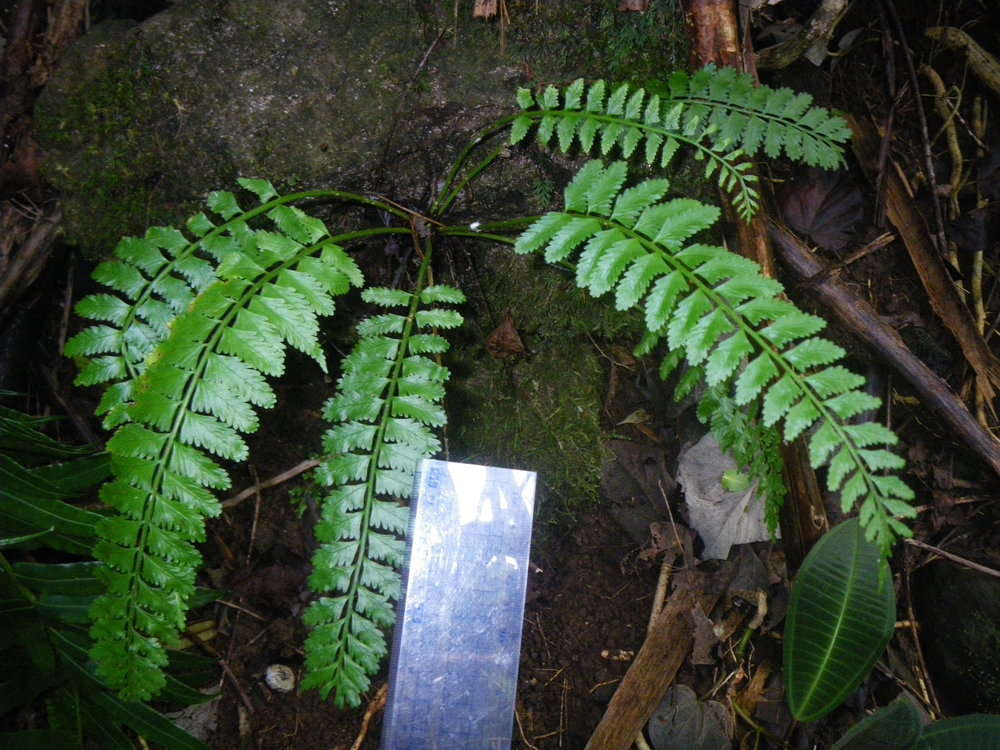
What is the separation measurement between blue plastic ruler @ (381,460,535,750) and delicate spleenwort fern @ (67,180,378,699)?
0.66 m

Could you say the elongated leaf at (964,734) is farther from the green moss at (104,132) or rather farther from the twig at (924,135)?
the green moss at (104,132)

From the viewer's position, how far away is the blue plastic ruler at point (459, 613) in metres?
2.29

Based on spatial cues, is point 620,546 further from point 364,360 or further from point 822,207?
point 822,207

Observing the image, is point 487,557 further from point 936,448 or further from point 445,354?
point 936,448

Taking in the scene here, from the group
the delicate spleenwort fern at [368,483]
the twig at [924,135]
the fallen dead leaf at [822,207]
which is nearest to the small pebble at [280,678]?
the delicate spleenwort fern at [368,483]

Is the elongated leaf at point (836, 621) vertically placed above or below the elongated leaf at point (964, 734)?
above

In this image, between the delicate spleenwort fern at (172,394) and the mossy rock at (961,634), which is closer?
the delicate spleenwort fern at (172,394)

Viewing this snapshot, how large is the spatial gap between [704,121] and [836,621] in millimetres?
1914

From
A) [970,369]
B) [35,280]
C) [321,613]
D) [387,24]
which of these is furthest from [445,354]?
[970,369]

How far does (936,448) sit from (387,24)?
9.85ft

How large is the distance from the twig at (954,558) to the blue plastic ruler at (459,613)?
70.8 inches

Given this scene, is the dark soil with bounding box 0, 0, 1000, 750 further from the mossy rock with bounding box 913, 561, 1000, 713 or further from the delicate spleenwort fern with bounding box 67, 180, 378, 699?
the delicate spleenwort fern with bounding box 67, 180, 378, 699

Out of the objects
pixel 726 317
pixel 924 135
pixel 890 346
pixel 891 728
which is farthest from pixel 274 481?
pixel 924 135

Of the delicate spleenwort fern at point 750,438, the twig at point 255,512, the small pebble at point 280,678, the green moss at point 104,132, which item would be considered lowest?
the small pebble at point 280,678
